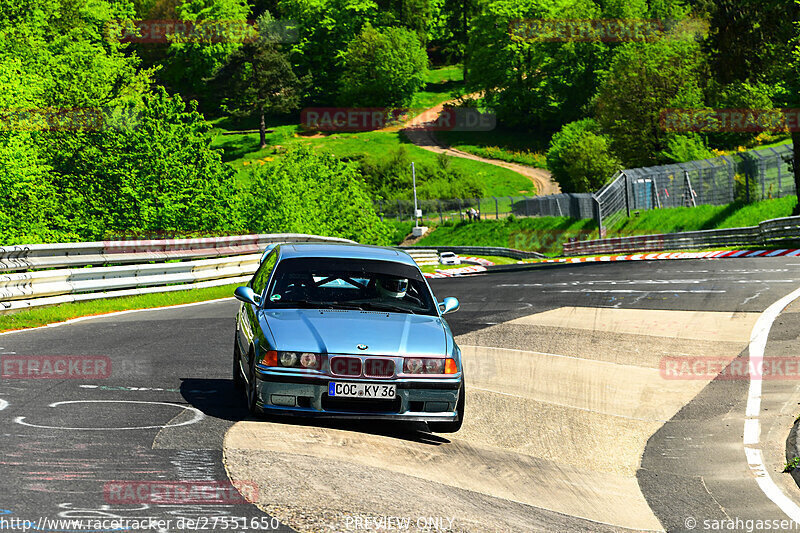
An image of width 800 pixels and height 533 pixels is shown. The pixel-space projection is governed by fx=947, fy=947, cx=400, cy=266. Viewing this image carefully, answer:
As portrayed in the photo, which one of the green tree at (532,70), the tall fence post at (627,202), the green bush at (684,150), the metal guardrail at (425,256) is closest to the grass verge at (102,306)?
the metal guardrail at (425,256)

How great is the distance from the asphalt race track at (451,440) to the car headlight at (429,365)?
2.02 ft

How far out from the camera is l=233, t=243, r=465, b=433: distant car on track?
24.6 ft

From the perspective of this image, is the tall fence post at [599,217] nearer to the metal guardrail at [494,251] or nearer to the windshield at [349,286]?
the metal guardrail at [494,251]

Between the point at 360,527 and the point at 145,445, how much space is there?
213 cm

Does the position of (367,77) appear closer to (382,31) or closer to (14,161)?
(382,31)

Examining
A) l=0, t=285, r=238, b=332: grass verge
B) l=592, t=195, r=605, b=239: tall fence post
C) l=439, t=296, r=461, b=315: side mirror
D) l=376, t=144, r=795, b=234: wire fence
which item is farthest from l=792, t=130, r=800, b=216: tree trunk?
l=439, t=296, r=461, b=315: side mirror

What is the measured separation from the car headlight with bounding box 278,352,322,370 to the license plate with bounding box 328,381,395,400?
203 mm

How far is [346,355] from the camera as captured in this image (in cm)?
750

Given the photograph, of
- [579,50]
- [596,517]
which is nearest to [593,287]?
[596,517]

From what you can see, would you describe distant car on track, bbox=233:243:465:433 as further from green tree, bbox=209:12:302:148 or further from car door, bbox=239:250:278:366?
green tree, bbox=209:12:302:148

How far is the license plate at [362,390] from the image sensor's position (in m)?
7.46

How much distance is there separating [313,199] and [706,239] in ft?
64.5

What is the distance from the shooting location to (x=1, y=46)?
206 ft

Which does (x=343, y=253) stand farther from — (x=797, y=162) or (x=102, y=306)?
(x=797, y=162)
